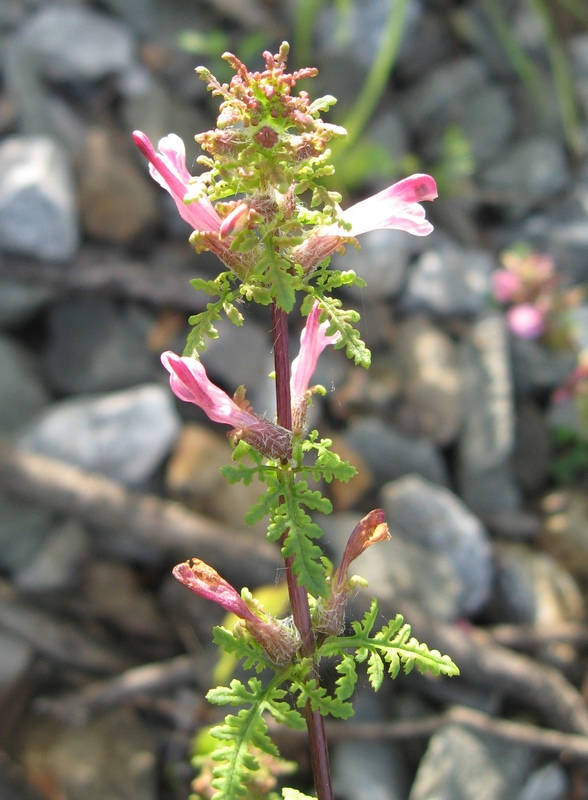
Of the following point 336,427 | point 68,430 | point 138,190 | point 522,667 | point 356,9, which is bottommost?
point 522,667

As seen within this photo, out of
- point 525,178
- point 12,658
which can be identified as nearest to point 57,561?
point 12,658

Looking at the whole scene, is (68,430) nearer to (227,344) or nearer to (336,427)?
(227,344)

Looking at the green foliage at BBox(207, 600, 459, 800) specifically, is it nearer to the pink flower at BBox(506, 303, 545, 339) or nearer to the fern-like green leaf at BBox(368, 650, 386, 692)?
the fern-like green leaf at BBox(368, 650, 386, 692)

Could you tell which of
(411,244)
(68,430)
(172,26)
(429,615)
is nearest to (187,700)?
(429,615)

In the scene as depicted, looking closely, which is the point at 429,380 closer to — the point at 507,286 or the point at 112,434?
the point at 507,286

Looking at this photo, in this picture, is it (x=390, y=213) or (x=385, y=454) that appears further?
(x=385, y=454)

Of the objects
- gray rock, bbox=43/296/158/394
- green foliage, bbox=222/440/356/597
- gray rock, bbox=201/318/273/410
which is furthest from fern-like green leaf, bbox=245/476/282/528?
gray rock, bbox=43/296/158/394
